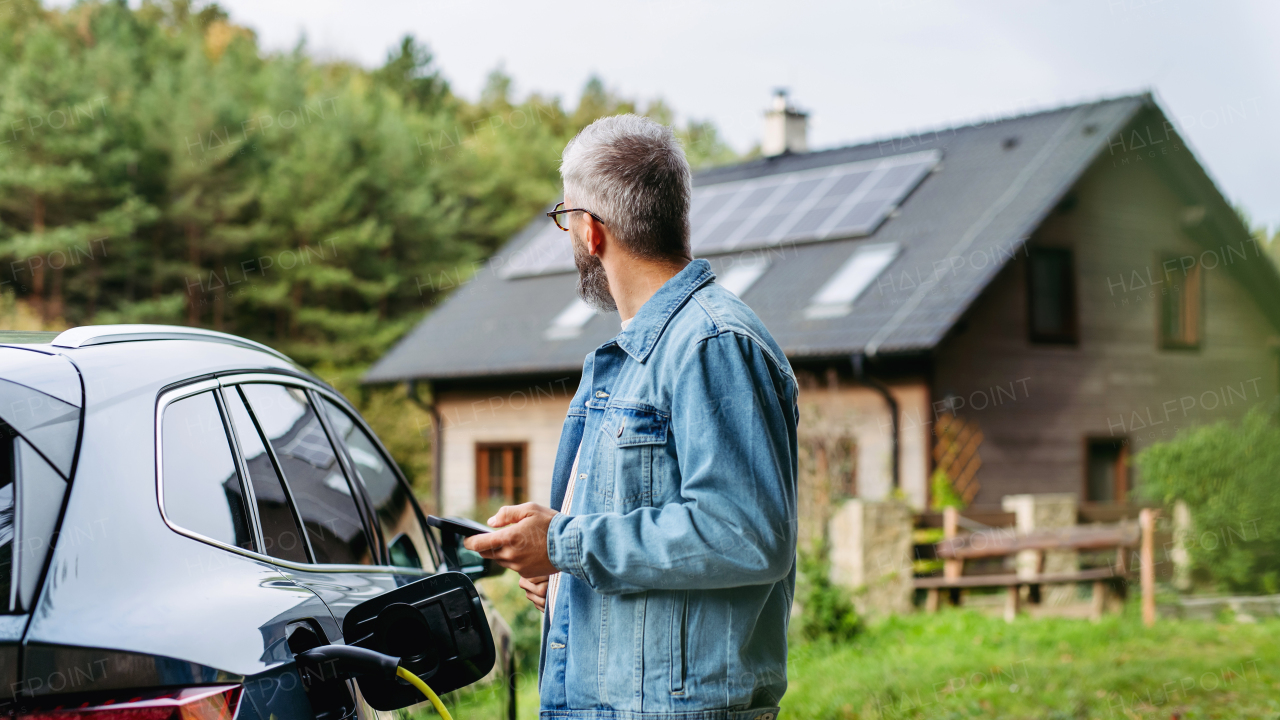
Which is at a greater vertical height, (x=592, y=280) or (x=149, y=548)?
(x=592, y=280)

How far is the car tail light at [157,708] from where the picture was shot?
1697 mm

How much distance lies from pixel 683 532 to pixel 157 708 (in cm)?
89

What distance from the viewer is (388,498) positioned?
4.05 meters

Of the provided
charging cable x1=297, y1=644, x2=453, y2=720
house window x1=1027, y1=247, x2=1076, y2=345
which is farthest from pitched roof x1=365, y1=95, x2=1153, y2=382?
charging cable x1=297, y1=644, x2=453, y2=720

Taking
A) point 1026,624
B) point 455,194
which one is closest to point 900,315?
point 1026,624

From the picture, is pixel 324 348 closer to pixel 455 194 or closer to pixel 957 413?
pixel 455 194

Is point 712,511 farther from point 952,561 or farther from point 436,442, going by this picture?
point 436,442

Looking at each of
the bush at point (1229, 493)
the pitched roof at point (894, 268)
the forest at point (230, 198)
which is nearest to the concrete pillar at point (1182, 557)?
the bush at point (1229, 493)

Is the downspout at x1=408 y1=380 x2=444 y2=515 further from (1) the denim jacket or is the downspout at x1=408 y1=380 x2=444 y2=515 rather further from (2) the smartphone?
(1) the denim jacket

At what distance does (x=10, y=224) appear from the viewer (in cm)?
3023

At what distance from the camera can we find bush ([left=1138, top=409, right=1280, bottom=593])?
12.3m

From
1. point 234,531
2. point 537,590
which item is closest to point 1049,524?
point 537,590

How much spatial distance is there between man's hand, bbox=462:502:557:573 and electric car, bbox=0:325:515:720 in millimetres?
277

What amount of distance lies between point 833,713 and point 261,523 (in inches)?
202
